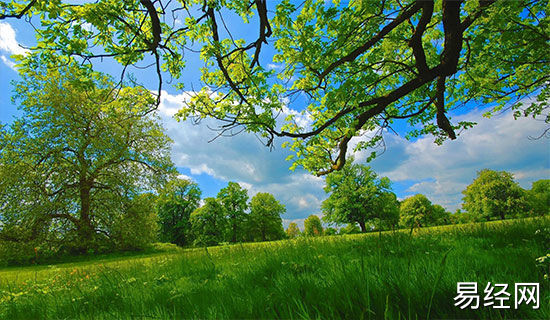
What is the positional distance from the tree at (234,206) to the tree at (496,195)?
4758cm

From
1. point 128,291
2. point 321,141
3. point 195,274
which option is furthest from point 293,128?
point 128,291

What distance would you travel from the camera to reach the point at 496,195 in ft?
148

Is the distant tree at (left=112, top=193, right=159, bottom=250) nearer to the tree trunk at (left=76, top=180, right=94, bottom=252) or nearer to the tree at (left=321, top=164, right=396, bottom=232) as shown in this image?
the tree trunk at (left=76, top=180, right=94, bottom=252)

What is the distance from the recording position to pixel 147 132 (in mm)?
24359

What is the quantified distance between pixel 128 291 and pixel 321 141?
25.7 ft

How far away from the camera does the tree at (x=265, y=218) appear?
50688mm

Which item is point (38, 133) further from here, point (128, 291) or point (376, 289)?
point (376, 289)

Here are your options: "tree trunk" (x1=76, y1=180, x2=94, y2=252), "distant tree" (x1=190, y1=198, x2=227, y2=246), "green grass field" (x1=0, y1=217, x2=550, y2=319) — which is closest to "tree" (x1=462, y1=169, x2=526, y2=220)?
"distant tree" (x1=190, y1=198, x2=227, y2=246)

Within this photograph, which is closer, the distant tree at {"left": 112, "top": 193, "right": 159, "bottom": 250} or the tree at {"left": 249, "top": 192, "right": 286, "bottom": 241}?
the distant tree at {"left": 112, "top": 193, "right": 159, "bottom": 250}

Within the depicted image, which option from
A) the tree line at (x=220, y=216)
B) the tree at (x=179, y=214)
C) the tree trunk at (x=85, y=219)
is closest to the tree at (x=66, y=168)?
the tree trunk at (x=85, y=219)

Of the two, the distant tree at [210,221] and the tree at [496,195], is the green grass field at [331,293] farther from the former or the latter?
the tree at [496,195]

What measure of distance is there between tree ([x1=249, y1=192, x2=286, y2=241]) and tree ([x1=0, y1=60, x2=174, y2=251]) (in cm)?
3086

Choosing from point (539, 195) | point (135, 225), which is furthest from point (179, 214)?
point (539, 195)

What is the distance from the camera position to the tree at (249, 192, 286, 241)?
166 feet
